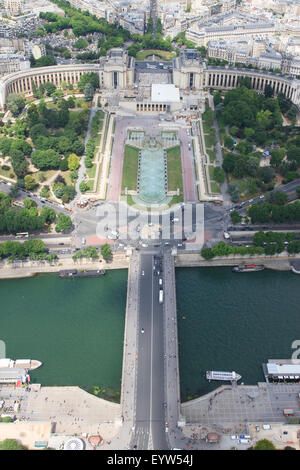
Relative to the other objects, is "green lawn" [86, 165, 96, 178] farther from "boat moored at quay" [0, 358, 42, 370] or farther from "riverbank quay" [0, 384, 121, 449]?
"riverbank quay" [0, 384, 121, 449]

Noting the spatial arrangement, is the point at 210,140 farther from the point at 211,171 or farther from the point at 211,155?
the point at 211,171

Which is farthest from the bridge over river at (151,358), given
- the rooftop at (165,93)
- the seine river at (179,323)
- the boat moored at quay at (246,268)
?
the rooftop at (165,93)

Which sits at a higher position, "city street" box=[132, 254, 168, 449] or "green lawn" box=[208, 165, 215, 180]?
"green lawn" box=[208, 165, 215, 180]

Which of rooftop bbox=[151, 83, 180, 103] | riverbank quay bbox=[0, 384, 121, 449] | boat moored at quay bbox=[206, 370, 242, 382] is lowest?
riverbank quay bbox=[0, 384, 121, 449]

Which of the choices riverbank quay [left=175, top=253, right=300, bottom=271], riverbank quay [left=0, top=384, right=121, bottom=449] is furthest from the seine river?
riverbank quay [left=0, top=384, right=121, bottom=449]

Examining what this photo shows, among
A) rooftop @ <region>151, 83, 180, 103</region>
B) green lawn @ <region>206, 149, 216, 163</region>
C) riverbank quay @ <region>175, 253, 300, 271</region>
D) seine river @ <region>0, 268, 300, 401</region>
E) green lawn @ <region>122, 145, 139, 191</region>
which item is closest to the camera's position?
seine river @ <region>0, 268, 300, 401</region>
